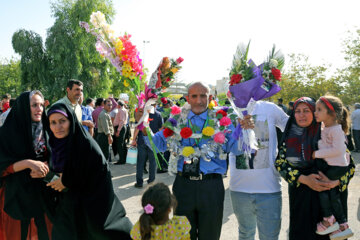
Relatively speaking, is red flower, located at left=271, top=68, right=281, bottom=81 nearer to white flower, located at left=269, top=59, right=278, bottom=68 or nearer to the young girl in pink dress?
white flower, located at left=269, top=59, right=278, bottom=68

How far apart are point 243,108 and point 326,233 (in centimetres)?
144

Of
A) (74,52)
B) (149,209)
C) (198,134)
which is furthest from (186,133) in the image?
(74,52)

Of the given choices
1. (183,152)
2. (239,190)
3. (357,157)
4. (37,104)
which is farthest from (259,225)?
(357,157)

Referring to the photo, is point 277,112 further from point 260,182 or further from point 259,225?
point 259,225

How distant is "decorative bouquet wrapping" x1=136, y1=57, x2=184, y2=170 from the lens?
288 centimetres

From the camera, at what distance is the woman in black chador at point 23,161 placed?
3078mm

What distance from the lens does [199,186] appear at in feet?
9.02

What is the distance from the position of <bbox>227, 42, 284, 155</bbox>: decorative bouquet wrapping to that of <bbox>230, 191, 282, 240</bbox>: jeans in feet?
1.65

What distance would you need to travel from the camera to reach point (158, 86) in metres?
2.89

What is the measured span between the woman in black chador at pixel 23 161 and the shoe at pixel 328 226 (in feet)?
9.23

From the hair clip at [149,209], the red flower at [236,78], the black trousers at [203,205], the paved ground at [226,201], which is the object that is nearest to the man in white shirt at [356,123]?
the paved ground at [226,201]

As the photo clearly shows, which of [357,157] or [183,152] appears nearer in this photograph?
[183,152]

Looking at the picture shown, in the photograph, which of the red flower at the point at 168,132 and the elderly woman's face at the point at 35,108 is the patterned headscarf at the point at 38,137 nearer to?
the elderly woman's face at the point at 35,108

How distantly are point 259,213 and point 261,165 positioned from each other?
1.57 ft
